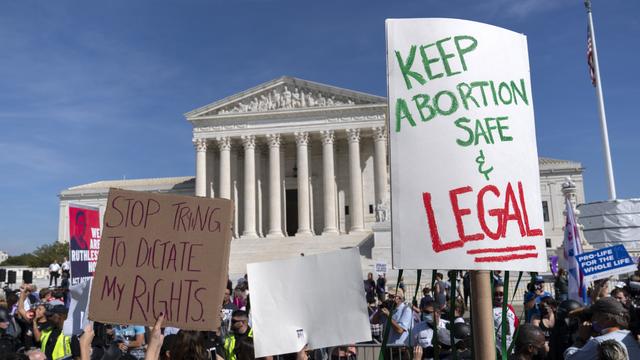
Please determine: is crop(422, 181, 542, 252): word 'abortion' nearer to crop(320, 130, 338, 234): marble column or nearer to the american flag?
the american flag

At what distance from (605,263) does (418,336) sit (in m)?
5.58

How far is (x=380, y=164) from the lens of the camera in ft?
161

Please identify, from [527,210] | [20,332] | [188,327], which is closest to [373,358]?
[188,327]

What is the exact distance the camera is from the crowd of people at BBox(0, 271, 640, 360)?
11.7 ft

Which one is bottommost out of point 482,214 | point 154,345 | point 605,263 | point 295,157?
point 154,345


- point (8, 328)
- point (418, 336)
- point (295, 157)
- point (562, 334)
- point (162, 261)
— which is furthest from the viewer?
point (295, 157)

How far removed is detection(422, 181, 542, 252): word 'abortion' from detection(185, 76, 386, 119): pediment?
158 feet

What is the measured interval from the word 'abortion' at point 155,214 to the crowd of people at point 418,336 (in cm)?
77

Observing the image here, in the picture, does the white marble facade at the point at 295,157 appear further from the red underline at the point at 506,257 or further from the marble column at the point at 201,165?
the red underline at the point at 506,257

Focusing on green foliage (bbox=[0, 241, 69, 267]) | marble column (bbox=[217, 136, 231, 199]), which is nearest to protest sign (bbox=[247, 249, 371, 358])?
marble column (bbox=[217, 136, 231, 199])

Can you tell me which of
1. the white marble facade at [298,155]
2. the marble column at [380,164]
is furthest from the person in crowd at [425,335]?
the marble column at [380,164]

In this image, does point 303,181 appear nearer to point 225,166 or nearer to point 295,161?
point 295,161

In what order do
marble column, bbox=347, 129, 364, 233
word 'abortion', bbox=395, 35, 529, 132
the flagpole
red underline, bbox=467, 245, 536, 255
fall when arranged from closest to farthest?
red underline, bbox=467, 245, 536, 255
word 'abortion', bbox=395, 35, 529, 132
the flagpole
marble column, bbox=347, 129, 364, 233

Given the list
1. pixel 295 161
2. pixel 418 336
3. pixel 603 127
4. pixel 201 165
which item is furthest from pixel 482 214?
pixel 295 161
